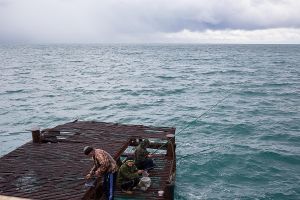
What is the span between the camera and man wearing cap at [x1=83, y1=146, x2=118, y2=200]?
1045cm

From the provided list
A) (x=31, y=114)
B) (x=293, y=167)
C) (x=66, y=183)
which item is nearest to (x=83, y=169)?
(x=66, y=183)

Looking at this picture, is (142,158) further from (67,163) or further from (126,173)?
(67,163)

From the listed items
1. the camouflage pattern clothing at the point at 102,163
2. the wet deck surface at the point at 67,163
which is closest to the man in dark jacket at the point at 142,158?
the wet deck surface at the point at 67,163

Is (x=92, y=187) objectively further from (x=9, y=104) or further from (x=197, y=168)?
(x=9, y=104)

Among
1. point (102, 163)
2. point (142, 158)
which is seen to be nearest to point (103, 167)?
point (102, 163)

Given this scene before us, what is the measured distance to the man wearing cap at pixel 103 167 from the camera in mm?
10453

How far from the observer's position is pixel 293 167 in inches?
781

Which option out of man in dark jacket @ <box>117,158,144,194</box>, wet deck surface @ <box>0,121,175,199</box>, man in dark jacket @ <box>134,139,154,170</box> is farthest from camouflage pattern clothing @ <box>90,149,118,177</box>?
man in dark jacket @ <box>134,139,154,170</box>

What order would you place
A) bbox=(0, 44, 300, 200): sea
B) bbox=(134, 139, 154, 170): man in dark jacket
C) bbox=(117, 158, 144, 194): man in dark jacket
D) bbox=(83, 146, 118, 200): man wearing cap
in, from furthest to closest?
bbox=(0, 44, 300, 200): sea, bbox=(134, 139, 154, 170): man in dark jacket, bbox=(117, 158, 144, 194): man in dark jacket, bbox=(83, 146, 118, 200): man wearing cap

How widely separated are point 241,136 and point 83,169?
17720 millimetres

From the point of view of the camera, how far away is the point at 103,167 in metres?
10.6

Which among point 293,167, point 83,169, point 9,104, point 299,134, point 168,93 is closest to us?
point 83,169

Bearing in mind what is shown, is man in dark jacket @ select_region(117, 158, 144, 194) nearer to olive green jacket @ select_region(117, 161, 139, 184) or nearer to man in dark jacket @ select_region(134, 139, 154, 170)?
olive green jacket @ select_region(117, 161, 139, 184)

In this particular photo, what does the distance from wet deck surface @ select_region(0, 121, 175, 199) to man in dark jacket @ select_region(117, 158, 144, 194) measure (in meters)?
0.33
